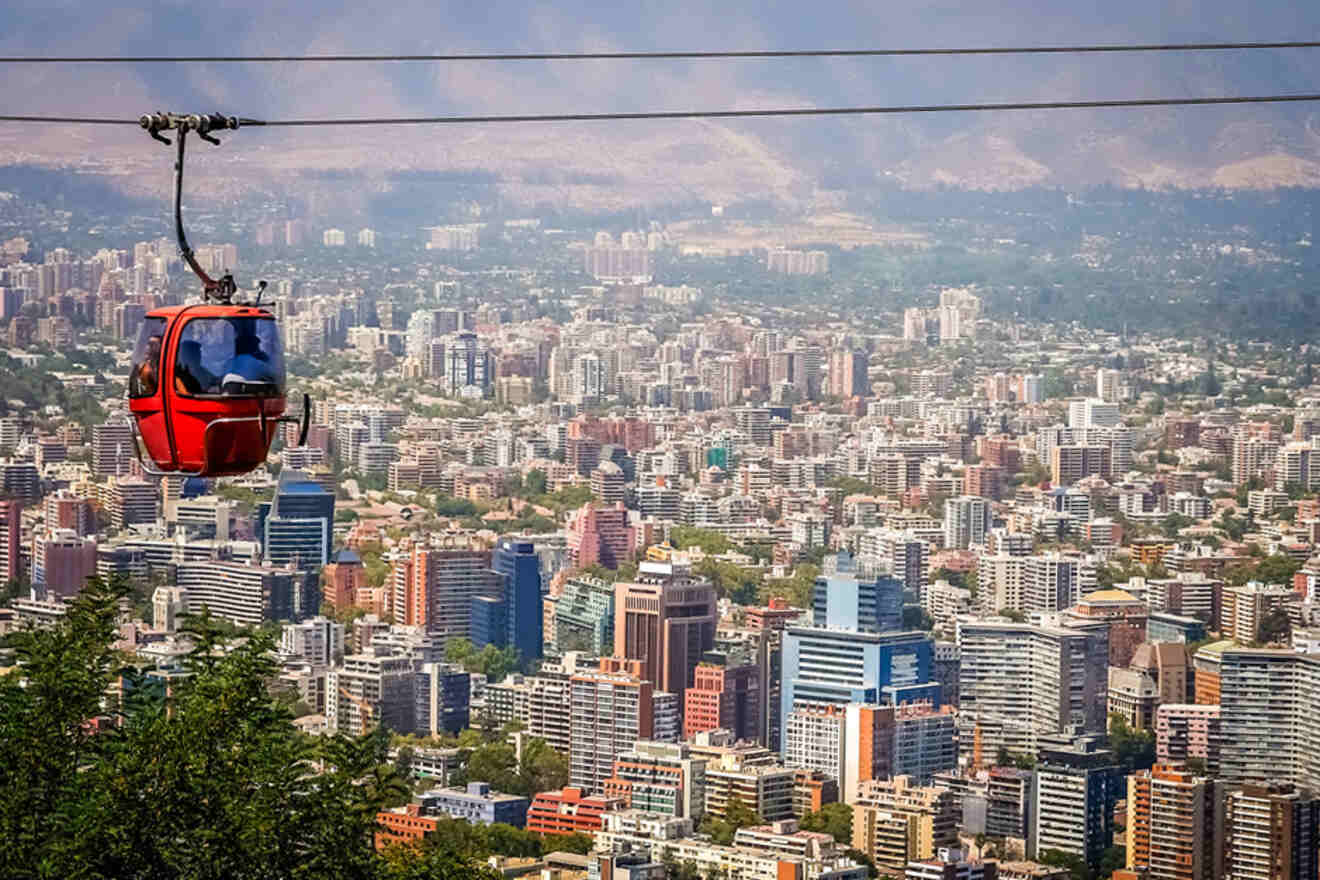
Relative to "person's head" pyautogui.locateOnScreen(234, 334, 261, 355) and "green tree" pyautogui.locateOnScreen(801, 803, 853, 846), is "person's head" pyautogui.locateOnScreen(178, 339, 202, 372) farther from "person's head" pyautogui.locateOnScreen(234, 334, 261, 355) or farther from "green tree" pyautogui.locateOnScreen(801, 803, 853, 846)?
"green tree" pyautogui.locateOnScreen(801, 803, 853, 846)

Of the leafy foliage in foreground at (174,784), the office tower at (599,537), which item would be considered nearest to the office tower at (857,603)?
the office tower at (599,537)

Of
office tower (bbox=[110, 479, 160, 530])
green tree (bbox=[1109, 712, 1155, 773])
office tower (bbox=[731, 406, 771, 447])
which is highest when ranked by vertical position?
office tower (bbox=[731, 406, 771, 447])

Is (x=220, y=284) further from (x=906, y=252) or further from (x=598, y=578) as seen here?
(x=906, y=252)

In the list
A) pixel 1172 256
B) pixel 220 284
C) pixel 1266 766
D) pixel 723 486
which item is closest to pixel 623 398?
pixel 723 486

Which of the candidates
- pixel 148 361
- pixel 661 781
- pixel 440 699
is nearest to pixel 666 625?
pixel 440 699

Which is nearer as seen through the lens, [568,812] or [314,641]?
[568,812]

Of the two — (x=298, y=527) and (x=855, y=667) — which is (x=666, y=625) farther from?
(x=298, y=527)

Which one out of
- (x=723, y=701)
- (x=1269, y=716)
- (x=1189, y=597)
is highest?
(x=1189, y=597)

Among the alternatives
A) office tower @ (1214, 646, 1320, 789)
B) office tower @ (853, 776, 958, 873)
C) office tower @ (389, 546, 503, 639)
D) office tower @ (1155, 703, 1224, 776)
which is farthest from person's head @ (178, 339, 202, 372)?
office tower @ (389, 546, 503, 639)
